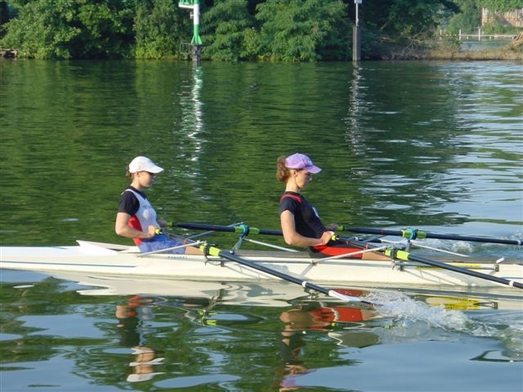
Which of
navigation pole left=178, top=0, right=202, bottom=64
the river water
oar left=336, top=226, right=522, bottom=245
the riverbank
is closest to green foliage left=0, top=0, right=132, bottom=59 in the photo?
navigation pole left=178, top=0, right=202, bottom=64

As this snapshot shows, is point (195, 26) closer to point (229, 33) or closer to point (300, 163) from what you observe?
point (229, 33)

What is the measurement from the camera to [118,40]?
66.6m

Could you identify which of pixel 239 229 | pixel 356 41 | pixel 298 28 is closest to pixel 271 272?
pixel 239 229

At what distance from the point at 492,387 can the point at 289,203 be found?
372 centimetres

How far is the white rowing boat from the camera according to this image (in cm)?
1240

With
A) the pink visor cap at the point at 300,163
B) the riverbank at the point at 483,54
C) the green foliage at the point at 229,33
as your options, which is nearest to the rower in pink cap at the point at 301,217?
the pink visor cap at the point at 300,163

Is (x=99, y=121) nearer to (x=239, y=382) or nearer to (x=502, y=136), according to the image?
(x=502, y=136)

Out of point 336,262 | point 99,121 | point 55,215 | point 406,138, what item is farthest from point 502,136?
point 336,262

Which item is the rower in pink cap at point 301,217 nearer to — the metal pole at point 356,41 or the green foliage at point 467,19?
the metal pole at point 356,41

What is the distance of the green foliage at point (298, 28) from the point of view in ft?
208

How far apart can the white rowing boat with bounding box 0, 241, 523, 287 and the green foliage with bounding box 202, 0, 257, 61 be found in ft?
167

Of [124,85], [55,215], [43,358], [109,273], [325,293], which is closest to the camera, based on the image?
[43,358]

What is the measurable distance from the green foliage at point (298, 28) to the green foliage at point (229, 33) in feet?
2.65

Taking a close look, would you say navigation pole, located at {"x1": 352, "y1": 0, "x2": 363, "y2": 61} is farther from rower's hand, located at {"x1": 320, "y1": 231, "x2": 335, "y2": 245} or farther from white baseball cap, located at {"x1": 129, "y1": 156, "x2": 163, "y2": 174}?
rower's hand, located at {"x1": 320, "y1": 231, "x2": 335, "y2": 245}
